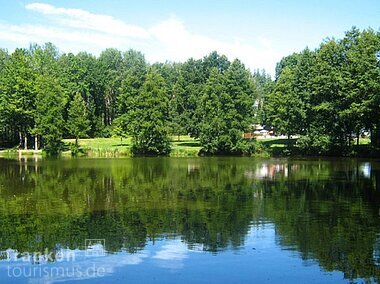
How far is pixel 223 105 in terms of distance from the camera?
2881 inches

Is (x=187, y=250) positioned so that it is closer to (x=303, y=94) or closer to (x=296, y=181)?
(x=296, y=181)

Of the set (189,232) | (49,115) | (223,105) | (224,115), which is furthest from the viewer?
(49,115)

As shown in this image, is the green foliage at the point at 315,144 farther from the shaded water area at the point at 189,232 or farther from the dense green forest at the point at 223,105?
the shaded water area at the point at 189,232

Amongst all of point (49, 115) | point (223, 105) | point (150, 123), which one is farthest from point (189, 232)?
point (49, 115)

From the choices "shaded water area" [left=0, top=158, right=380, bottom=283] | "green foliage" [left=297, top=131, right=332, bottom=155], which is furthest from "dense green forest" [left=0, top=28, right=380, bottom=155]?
"shaded water area" [left=0, top=158, right=380, bottom=283]

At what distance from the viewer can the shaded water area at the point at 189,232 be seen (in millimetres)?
13648

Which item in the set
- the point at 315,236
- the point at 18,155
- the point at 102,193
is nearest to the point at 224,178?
the point at 102,193

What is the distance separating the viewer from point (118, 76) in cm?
11031

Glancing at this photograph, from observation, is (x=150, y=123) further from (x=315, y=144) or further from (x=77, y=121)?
(x=315, y=144)

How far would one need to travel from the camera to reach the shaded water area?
13.6 metres

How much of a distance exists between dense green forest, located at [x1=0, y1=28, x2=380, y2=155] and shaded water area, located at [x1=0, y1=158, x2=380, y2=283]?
30889 millimetres

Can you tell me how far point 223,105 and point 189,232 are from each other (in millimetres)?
55626

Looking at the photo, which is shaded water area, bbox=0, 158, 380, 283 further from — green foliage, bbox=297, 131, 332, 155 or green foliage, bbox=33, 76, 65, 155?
green foliage, bbox=33, 76, 65, 155

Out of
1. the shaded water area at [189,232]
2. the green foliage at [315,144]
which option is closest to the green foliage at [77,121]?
the green foliage at [315,144]
